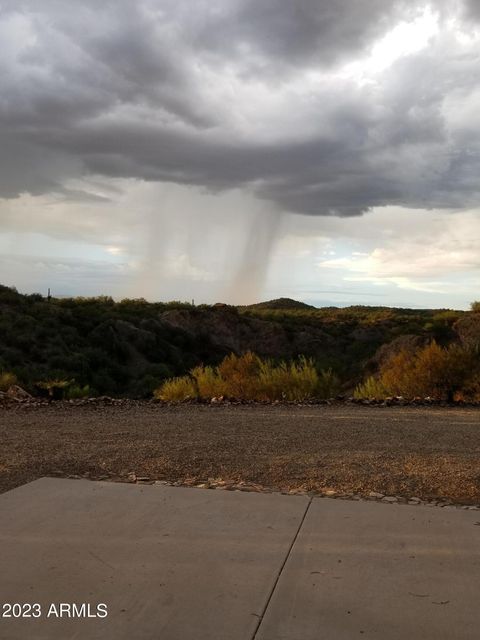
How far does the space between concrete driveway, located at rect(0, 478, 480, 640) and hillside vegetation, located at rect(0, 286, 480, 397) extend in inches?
434

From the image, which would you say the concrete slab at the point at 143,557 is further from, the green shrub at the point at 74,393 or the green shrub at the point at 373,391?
the green shrub at the point at 373,391

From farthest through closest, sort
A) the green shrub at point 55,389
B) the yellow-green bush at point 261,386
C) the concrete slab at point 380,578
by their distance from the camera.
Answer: the yellow-green bush at point 261,386, the green shrub at point 55,389, the concrete slab at point 380,578

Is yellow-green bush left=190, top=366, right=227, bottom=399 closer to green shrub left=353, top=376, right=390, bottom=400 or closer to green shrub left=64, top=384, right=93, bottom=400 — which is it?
green shrub left=64, top=384, right=93, bottom=400

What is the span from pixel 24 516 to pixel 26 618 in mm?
1748

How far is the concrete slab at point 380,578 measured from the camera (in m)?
3.76

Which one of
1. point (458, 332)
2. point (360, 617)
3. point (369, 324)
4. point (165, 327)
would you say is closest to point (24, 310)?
point (165, 327)

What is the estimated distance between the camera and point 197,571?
14.6 feet

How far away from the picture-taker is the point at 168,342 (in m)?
38.8

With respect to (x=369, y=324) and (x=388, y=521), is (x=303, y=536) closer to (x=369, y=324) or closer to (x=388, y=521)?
(x=388, y=521)

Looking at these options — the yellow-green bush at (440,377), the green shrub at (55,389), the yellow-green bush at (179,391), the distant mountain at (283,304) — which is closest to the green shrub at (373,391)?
the yellow-green bush at (440,377)

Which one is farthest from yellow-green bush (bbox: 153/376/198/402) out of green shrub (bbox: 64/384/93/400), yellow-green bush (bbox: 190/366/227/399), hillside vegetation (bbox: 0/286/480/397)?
green shrub (bbox: 64/384/93/400)

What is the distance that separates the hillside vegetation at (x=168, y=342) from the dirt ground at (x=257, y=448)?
4705 mm

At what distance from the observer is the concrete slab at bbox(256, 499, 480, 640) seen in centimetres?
376

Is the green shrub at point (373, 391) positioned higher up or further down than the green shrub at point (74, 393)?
higher up
